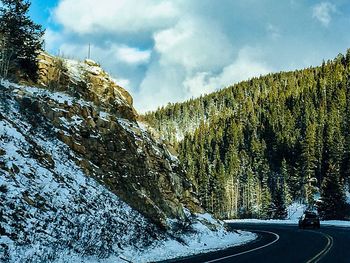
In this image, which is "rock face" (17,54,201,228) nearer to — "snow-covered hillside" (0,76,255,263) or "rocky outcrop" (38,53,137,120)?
"rocky outcrop" (38,53,137,120)

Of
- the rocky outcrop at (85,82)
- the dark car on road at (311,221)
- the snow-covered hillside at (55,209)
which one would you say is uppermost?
the rocky outcrop at (85,82)

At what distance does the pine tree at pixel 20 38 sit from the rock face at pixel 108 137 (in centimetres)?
174

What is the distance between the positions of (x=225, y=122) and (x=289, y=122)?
45.9 meters

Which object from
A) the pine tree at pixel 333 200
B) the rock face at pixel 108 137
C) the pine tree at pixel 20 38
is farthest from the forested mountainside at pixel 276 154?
the pine tree at pixel 20 38

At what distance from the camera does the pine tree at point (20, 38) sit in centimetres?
2672

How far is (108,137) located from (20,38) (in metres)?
Answer: 8.71

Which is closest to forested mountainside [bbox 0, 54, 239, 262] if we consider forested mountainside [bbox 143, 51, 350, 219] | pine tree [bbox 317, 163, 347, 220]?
pine tree [bbox 317, 163, 347, 220]

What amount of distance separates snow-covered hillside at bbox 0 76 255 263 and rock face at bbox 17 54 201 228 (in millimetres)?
426

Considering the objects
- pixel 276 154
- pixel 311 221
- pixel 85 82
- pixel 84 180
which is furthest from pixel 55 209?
pixel 276 154

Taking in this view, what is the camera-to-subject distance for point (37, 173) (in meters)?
17.0

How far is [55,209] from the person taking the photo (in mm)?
15727

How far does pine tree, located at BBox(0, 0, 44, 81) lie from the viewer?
87.7 ft

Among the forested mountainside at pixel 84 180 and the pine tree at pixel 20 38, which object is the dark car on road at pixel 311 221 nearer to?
the forested mountainside at pixel 84 180

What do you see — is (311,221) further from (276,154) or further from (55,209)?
(276,154)
